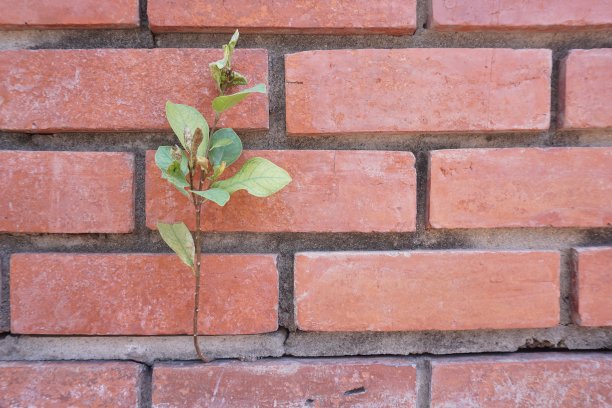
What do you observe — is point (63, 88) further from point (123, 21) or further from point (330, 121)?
point (330, 121)

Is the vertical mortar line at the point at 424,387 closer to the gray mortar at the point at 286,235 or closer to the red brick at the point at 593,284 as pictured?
the gray mortar at the point at 286,235

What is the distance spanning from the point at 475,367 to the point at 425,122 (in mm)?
304

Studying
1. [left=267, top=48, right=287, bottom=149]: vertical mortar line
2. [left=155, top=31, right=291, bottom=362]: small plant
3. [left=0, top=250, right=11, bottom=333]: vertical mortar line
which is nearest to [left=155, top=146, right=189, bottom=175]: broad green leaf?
[left=155, top=31, right=291, bottom=362]: small plant

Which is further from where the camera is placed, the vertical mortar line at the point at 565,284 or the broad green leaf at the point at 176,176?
the vertical mortar line at the point at 565,284

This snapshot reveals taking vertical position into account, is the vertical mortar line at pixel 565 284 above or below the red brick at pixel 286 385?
above

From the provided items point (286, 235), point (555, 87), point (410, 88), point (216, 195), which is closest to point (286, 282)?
point (286, 235)

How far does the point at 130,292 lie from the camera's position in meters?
0.49

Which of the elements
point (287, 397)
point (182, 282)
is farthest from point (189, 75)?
point (287, 397)

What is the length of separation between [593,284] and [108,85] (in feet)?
A: 2.04

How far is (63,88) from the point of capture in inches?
18.8

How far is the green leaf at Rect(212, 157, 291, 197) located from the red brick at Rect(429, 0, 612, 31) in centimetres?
26

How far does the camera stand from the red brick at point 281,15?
47 cm

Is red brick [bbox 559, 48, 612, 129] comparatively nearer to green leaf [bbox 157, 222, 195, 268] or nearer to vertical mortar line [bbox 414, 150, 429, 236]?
vertical mortar line [bbox 414, 150, 429, 236]

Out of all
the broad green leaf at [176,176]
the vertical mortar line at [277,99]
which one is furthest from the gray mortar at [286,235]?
the broad green leaf at [176,176]
